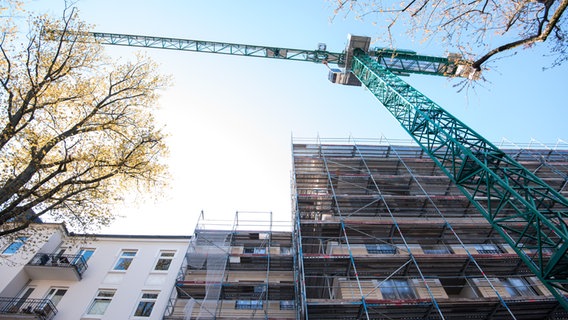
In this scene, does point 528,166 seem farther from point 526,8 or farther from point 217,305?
point 217,305

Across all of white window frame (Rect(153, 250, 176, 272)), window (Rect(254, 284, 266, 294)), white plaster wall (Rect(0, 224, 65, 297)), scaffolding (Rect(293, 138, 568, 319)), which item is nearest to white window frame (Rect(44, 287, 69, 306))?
white plaster wall (Rect(0, 224, 65, 297))

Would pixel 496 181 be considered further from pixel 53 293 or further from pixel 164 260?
pixel 53 293

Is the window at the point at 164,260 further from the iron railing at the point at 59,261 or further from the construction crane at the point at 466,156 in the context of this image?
the construction crane at the point at 466,156

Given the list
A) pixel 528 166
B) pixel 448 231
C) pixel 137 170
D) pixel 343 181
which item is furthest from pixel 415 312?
pixel 528 166

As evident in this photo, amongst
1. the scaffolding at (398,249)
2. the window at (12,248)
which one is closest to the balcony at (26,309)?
the window at (12,248)

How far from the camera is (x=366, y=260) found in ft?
38.2

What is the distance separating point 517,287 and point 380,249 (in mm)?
5591

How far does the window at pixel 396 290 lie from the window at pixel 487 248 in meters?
4.49

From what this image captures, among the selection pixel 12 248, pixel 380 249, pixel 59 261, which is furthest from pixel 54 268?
pixel 380 249

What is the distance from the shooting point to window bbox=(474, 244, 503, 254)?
14.1 metres

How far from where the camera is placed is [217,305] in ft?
41.3

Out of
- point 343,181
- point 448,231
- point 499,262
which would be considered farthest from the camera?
point 343,181

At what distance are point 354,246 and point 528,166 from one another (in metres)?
13.6

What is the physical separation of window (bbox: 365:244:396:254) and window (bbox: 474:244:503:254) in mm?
4170
